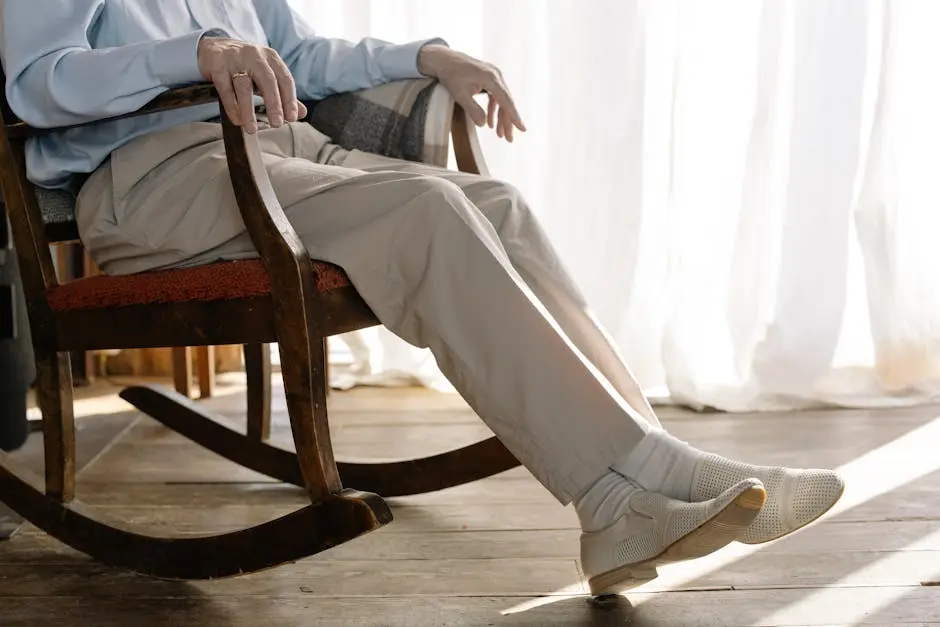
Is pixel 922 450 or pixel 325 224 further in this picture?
pixel 922 450

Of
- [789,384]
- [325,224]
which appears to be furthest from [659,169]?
[325,224]

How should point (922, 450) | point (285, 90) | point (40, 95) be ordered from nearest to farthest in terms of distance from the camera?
point (285, 90), point (40, 95), point (922, 450)

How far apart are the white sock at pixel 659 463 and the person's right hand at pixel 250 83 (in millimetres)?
494

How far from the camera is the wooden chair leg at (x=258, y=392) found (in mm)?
1755

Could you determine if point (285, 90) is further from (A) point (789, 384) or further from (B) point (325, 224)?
(A) point (789, 384)

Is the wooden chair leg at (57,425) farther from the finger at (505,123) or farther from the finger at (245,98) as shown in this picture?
the finger at (505,123)

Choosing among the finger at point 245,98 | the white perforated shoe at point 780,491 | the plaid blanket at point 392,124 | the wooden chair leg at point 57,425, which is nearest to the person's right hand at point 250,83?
the finger at point 245,98

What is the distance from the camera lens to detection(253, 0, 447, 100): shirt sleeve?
4.96 ft

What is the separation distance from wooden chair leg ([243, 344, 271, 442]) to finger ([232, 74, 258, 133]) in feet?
2.29

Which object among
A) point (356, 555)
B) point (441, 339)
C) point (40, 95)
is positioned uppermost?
point (40, 95)

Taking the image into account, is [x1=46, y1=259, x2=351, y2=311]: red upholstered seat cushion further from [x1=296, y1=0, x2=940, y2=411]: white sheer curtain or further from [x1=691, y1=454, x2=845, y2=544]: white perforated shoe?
[x1=296, y1=0, x2=940, y2=411]: white sheer curtain

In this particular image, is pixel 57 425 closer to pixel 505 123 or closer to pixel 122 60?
pixel 122 60

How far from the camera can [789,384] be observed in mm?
2229

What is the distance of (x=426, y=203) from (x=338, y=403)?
3.94ft
